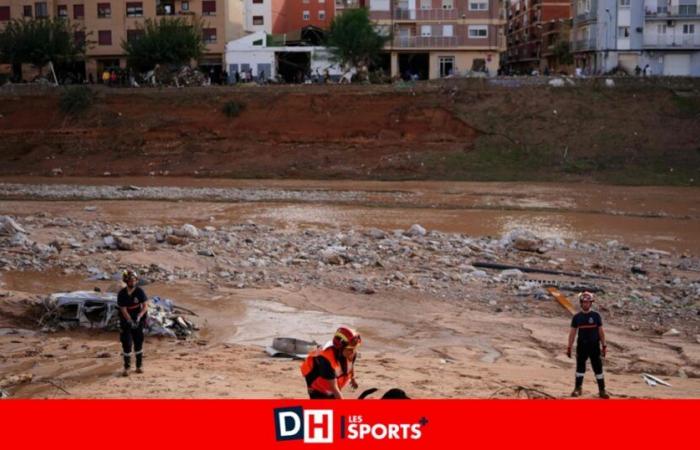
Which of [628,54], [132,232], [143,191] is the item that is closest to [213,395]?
[132,232]

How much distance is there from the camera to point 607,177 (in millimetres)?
48562

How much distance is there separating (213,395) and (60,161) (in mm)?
45690

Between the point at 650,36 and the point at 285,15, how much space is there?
3074cm

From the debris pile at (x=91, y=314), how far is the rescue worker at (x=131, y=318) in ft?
10.2

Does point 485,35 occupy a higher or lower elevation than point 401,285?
higher

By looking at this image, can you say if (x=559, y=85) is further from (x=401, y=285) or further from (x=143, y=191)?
(x=401, y=285)

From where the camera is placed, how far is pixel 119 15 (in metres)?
72.3

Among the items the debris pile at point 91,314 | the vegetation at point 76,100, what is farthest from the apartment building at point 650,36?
the debris pile at point 91,314

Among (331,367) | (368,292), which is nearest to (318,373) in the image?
(331,367)

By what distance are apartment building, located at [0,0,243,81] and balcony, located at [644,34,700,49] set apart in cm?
3041

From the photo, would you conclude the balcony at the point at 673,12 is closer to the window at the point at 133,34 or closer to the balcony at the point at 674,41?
the balcony at the point at 674,41

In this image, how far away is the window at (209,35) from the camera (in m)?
72.5

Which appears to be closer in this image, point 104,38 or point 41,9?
point 41,9
